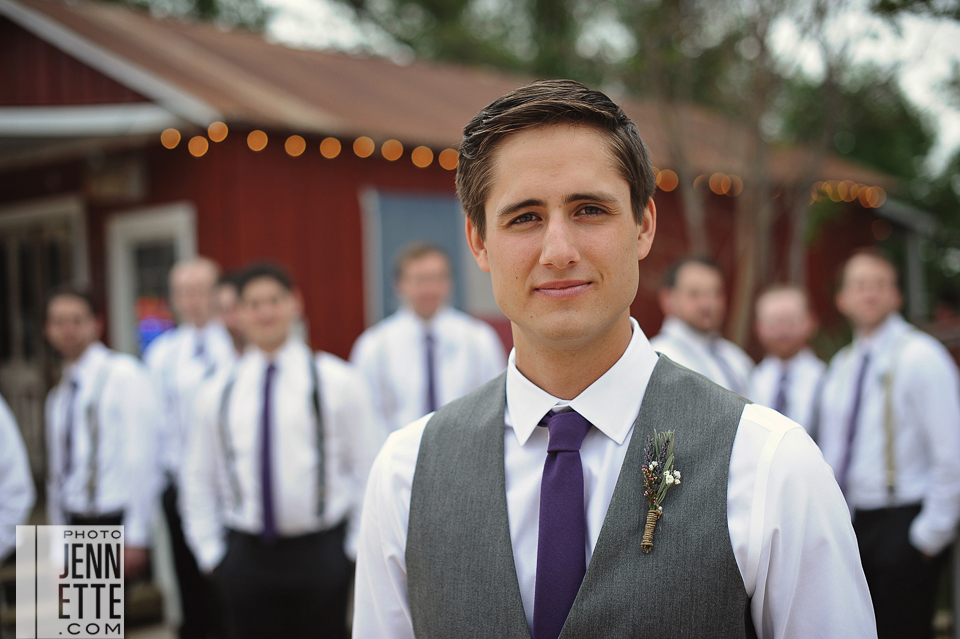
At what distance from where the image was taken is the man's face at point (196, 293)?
5.51 meters

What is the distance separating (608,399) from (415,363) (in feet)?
12.2

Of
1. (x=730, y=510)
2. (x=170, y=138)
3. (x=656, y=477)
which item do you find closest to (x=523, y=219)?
(x=656, y=477)

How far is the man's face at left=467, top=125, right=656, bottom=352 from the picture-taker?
1.52m

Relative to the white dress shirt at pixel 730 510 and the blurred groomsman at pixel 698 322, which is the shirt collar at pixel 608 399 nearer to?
the white dress shirt at pixel 730 510

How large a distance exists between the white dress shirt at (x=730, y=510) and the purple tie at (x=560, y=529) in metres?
0.03

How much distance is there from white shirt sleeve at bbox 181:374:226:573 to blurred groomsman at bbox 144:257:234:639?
1.27 meters

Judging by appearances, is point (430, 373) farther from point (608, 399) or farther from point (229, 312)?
point (608, 399)

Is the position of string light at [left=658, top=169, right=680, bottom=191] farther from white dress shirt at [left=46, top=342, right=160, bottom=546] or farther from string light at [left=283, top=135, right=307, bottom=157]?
white dress shirt at [left=46, top=342, right=160, bottom=546]

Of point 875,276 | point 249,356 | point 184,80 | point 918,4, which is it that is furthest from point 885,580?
point 184,80

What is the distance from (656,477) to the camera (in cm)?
146

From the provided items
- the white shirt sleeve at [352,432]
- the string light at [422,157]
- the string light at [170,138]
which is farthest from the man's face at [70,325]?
the string light at [422,157]

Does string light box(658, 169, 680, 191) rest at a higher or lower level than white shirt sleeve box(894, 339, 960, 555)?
higher

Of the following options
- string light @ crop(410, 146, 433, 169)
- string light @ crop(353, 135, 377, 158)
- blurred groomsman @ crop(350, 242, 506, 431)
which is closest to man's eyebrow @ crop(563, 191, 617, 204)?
blurred groomsman @ crop(350, 242, 506, 431)

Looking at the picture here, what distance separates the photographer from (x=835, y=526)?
4.54 ft
